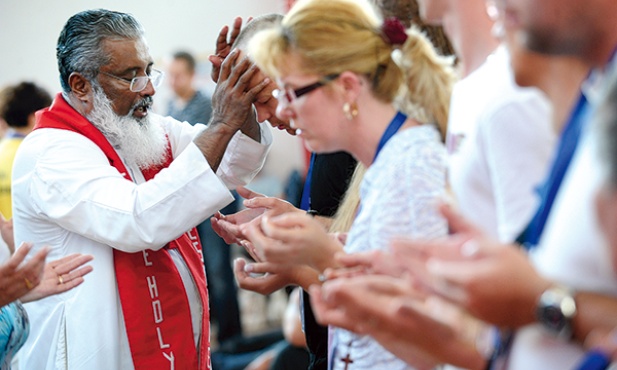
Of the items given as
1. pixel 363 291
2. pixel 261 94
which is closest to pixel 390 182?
pixel 363 291

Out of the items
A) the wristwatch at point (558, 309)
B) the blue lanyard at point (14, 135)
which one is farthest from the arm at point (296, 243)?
the blue lanyard at point (14, 135)

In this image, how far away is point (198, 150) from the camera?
8.41ft

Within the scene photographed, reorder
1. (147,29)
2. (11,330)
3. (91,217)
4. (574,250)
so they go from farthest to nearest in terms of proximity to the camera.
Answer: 1. (147,29)
2. (91,217)
3. (11,330)
4. (574,250)

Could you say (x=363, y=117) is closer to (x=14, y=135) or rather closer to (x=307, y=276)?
(x=307, y=276)

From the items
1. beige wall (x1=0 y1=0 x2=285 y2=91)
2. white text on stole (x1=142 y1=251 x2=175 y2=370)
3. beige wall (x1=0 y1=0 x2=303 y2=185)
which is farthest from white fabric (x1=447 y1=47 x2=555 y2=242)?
beige wall (x1=0 y1=0 x2=285 y2=91)

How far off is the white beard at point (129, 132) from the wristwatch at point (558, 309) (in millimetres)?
1851

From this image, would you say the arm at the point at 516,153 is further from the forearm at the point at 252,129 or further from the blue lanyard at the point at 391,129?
the forearm at the point at 252,129

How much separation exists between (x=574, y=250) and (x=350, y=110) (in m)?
0.81

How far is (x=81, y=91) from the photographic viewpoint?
9.05ft

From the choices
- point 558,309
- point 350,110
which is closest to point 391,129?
point 350,110

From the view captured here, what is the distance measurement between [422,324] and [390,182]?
0.53 metres

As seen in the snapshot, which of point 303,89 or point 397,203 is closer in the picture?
point 397,203

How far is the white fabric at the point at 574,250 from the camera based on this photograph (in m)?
1.08

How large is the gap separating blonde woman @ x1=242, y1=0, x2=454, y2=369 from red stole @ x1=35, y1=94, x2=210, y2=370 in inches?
32.5
